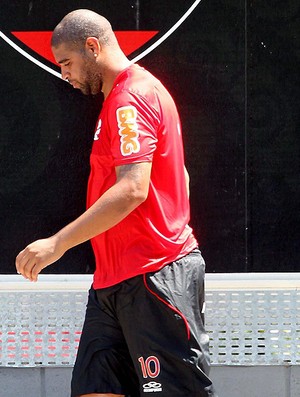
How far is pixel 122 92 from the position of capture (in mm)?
3369

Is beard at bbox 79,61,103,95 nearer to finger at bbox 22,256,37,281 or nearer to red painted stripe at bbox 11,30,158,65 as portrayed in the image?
finger at bbox 22,256,37,281

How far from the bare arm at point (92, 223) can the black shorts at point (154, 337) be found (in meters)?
0.30

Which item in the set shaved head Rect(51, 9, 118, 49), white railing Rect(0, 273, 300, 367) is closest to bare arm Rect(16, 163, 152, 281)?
shaved head Rect(51, 9, 118, 49)

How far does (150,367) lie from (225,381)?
1.66m

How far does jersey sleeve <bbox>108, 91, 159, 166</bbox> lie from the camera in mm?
3275

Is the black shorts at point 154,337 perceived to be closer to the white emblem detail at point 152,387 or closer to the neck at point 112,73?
the white emblem detail at point 152,387

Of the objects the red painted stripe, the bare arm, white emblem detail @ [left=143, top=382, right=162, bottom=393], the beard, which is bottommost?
white emblem detail @ [left=143, top=382, right=162, bottom=393]

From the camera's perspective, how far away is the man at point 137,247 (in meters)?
3.34

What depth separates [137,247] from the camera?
135 inches

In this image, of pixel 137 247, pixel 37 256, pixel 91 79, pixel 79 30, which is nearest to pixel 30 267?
pixel 37 256

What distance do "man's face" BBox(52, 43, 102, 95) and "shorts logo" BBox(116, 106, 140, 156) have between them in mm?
246

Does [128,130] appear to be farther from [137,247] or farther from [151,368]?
[151,368]

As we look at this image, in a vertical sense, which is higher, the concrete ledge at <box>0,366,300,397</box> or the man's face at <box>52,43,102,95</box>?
the man's face at <box>52,43,102,95</box>

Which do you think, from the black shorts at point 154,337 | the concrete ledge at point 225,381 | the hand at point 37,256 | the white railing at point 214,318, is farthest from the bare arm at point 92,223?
the concrete ledge at point 225,381
